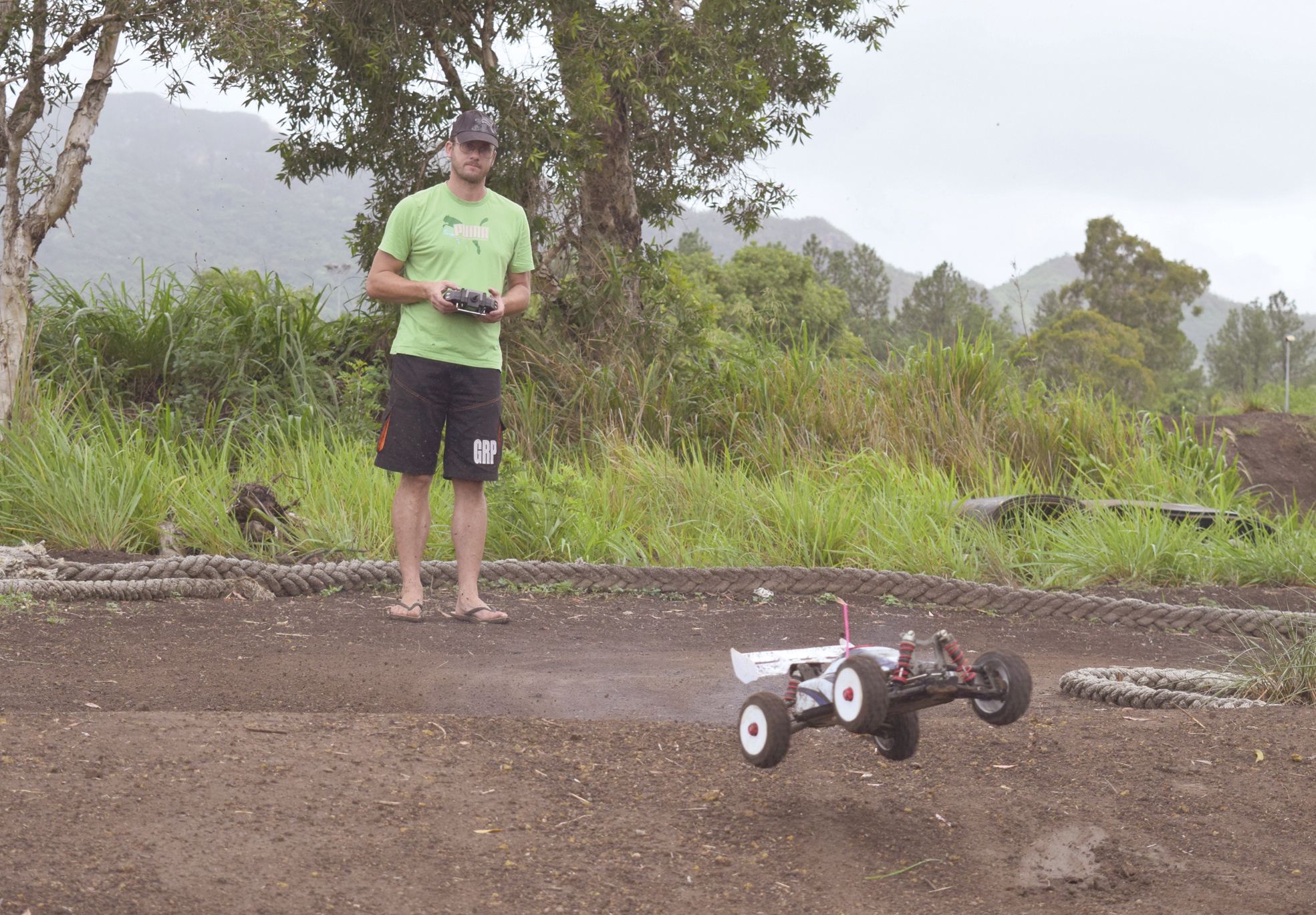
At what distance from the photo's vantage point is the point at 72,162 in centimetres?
678

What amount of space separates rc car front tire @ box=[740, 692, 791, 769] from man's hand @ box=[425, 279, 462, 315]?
2.41 metres

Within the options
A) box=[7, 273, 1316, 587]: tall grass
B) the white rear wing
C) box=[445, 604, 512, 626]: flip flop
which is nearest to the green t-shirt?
box=[445, 604, 512, 626]: flip flop

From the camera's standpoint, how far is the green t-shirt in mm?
4363

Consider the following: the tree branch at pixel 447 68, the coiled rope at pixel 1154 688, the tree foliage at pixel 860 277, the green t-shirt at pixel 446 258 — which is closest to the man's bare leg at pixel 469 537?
the green t-shirt at pixel 446 258

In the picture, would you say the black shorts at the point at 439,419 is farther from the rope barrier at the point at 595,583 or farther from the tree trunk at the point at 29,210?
the tree trunk at the point at 29,210

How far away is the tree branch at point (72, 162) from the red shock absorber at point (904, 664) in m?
6.10

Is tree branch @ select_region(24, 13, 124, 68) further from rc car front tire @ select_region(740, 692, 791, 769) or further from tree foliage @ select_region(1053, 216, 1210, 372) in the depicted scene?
tree foliage @ select_region(1053, 216, 1210, 372)

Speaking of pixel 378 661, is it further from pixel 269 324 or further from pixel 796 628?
pixel 269 324

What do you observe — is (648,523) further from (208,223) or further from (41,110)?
(208,223)

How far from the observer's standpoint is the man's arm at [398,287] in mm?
4242

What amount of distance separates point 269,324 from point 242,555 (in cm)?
331

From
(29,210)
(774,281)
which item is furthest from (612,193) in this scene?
(774,281)

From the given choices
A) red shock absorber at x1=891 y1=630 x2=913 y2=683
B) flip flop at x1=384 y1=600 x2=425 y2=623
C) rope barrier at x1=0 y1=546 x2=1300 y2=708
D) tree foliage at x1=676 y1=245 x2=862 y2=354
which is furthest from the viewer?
tree foliage at x1=676 y1=245 x2=862 y2=354

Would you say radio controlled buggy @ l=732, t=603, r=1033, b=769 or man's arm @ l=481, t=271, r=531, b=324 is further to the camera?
man's arm @ l=481, t=271, r=531, b=324
